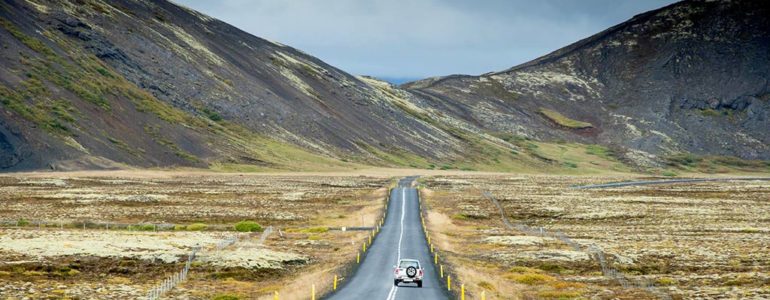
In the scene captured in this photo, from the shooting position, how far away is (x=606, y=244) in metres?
65.9

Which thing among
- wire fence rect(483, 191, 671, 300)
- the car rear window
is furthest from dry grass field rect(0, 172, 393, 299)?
wire fence rect(483, 191, 671, 300)

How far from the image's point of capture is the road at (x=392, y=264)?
3997cm

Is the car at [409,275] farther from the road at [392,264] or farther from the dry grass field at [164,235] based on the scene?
the dry grass field at [164,235]

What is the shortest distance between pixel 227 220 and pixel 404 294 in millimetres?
51823

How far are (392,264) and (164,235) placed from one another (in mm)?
26056

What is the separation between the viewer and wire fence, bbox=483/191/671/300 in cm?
4330

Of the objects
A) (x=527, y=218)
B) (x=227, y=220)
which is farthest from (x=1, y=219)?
(x=527, y=218)

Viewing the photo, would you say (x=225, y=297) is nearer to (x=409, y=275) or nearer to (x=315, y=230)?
(x=409, y=275)

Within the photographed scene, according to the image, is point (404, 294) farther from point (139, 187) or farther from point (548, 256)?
point (139, 187)

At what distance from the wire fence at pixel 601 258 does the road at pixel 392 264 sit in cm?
1070

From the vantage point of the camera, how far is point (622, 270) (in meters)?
51.7

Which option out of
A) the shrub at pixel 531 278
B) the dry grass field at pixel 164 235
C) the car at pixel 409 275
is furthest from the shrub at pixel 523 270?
the dry grass field at pixel 164 235

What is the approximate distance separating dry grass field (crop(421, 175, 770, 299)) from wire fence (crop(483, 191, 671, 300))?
0.27 meters

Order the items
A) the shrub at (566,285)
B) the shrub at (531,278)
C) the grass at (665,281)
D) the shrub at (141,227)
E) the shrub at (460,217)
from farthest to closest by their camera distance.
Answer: the shrub at (460,217)
the shrub at (141,227)
the shrub at (531,278)
the grass at (665,281)
the shrub at (566,285)
